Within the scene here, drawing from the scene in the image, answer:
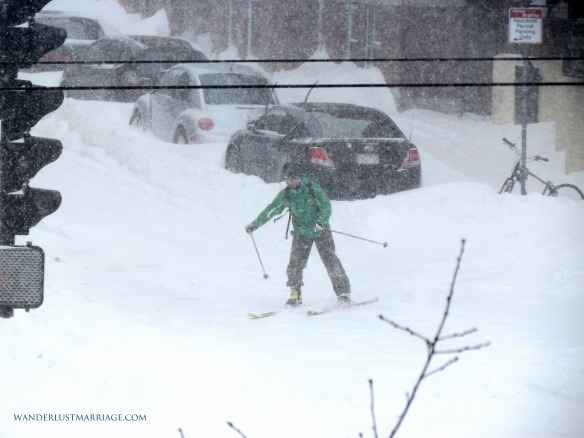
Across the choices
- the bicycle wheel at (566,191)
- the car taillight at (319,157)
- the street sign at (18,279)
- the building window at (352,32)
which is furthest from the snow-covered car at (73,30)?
the street sign at (18,279)

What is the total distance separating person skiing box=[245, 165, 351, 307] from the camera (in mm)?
11531

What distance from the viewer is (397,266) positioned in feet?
47.0

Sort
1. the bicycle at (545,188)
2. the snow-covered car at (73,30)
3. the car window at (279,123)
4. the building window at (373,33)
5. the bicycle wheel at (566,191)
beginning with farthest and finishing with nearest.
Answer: the building window at (373,33), the snow-covered car at (73,30), the bicycle wheel at (566,191), the bicycle at (545,188), the car window at (279,123)

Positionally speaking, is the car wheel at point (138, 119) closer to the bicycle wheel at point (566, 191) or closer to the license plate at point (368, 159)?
the license plate at point (368, 159)

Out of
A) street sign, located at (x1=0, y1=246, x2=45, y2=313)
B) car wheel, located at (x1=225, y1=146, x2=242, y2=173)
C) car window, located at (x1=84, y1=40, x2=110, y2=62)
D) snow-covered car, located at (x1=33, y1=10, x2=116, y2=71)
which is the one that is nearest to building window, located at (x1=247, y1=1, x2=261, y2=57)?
snow-covered car, located at (x1=33, y1=10, x2=116, y2=71)

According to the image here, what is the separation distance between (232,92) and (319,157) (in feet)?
13.6

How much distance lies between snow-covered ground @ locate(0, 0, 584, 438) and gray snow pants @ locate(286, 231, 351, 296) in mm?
319

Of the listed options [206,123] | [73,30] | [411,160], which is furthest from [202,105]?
[73,30]

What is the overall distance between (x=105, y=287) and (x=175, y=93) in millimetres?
6806

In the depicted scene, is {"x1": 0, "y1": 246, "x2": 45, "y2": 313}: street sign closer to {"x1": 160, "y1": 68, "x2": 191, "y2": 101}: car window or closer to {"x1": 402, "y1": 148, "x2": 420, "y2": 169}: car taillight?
{"x1": 402, "y1": 148, "x2": 420, "y2": 169}: car taillight

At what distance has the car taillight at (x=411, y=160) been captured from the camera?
51.6ft

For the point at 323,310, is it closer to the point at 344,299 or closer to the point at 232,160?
the point at 344,299

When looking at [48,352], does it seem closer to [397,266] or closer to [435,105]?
[397,266]

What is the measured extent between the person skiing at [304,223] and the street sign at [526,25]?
4.72 metres
